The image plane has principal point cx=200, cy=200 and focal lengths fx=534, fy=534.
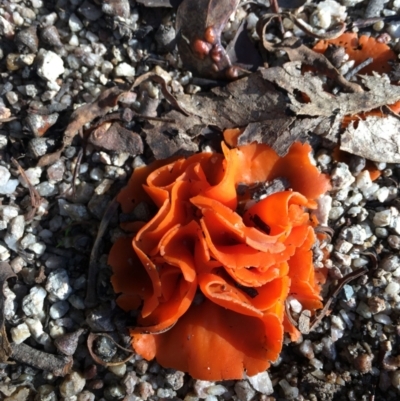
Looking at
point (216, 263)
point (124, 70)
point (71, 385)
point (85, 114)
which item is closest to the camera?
point (216, 263)

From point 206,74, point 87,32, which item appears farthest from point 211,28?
point 87,32

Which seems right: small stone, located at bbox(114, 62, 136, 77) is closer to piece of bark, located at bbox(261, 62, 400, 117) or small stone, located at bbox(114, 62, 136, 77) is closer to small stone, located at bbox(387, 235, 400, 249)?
piece of bark, located at bbox(261, 62, 400, 117)

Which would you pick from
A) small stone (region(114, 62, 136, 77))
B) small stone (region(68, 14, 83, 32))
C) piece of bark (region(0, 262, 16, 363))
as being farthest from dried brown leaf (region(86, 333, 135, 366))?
small stone (region(68, 14, 83, 32))

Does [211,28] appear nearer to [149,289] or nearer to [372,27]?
[372,27]

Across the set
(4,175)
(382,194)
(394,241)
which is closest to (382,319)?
(394,241)

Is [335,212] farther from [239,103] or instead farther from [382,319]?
[239,103]
